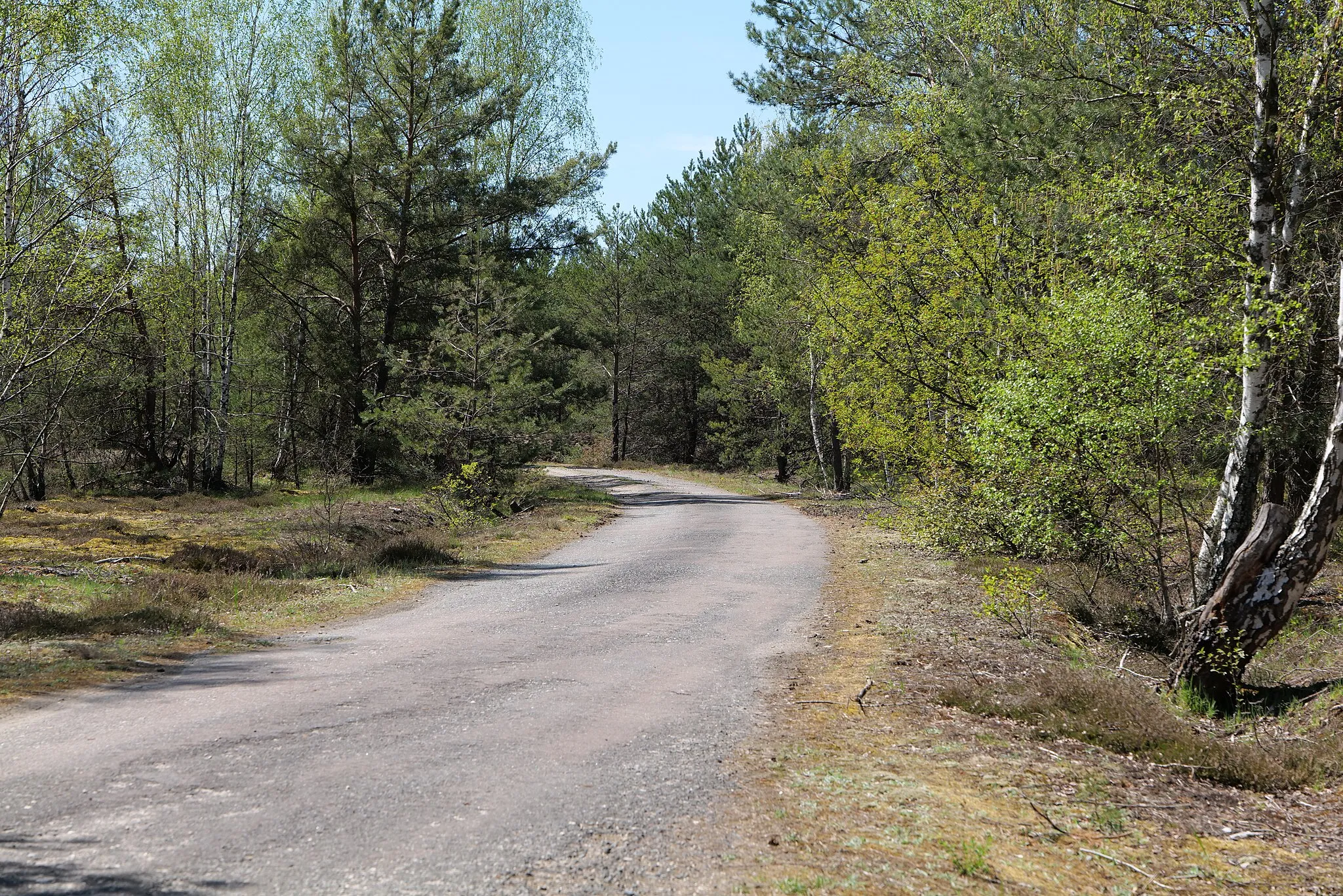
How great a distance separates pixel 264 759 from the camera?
5.61 m

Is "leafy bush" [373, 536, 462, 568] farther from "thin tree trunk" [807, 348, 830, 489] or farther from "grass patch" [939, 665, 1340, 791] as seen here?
"thin tree trunk" [807, 348, 830, 489]

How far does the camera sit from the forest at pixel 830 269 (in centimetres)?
920

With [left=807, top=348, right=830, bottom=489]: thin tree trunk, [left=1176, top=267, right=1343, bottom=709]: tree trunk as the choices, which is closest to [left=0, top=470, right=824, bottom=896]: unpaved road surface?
[left=1176, top=267, right=1343, bottom=709]: tree trunk

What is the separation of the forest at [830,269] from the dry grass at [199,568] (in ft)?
5.31

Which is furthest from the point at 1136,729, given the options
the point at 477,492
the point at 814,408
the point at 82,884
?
the point at 814,408

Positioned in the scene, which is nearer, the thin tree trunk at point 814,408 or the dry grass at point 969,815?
the dry grass at point 969,815

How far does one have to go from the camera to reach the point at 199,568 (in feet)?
43.3

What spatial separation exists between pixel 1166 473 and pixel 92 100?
51.6 feet

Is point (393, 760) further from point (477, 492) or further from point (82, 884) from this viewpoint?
point (477, 492)

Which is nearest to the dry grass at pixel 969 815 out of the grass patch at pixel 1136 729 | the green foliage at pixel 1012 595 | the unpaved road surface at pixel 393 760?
the grass patch at pixel 1136 729

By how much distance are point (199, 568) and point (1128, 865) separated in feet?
40.1

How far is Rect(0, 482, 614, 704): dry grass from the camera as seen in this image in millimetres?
8844

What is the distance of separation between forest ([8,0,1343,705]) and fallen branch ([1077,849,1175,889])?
375 cm

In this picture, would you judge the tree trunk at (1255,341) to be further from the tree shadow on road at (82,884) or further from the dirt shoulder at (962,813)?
the tree shadow on road at (82,884)
